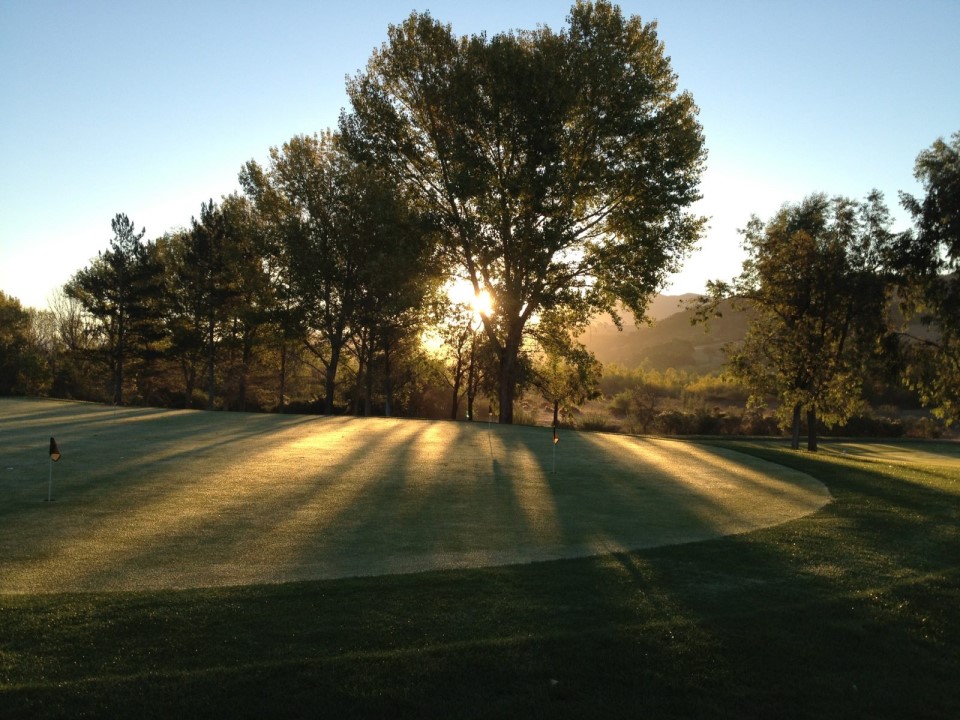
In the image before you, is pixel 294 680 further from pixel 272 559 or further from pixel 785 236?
pixel 785 236

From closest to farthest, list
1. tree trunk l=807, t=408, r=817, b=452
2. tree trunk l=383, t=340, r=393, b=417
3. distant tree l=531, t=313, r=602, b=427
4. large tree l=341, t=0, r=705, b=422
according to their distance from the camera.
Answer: large tree l=341, t=0, r=705, b=422 → tree trunk l=807, t=408, r=817, b=452 → distant tree l=531, t=313, r=602, b=427 → tree trunk l=383, t=340, r=393, b=417

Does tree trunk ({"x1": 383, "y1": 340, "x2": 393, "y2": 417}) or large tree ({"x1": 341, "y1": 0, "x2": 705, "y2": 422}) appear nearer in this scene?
large tree ({"x1": 341, "y1": 0, "x2": 705, "y2": 422})

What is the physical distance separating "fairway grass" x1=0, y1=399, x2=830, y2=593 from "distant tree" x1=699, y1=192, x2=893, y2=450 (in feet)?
47.4

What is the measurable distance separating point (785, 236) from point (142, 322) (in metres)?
44.0

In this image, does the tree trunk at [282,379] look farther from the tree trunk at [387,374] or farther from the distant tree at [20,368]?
the distant tree at [20,368]

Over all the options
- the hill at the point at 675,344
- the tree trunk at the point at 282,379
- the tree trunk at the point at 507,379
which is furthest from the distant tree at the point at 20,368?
the hill at the point at 675,344

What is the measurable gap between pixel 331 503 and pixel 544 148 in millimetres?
23044

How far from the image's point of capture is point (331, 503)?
1213cm

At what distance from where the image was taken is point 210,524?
1043 cm

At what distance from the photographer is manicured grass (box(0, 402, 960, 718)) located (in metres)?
5.28

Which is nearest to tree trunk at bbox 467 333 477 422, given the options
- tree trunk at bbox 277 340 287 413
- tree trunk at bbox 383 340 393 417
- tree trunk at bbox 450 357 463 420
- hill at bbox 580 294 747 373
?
tree trunk at bbox 450 357 463 420

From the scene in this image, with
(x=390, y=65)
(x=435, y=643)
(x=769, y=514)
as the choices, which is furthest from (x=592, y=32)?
(x=435, y=643)

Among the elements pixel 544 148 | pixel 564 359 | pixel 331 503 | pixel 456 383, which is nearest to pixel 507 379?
pixel 564 359

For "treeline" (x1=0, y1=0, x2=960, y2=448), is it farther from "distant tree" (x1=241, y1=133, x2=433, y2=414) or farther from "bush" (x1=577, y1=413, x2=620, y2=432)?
"bush" (x1=577, y1=413, x2=620, y2=432)
